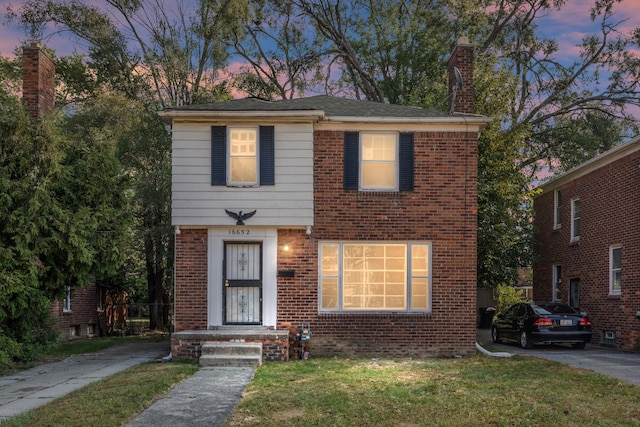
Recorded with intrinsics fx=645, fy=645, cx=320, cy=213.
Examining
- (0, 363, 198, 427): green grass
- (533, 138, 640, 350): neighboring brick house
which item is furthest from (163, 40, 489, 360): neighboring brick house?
(533, 138, 640, 350): neighboring brick house

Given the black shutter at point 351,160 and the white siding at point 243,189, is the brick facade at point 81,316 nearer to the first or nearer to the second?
the white siding at point 243,189

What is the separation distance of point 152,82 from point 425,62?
11926mm

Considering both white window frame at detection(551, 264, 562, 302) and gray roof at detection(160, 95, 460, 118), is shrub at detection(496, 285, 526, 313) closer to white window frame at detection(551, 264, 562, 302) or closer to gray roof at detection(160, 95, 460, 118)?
white window frame at detection(551, 264, 562, 302)

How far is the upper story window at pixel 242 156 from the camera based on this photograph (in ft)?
47.8

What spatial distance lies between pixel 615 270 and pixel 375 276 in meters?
7.53

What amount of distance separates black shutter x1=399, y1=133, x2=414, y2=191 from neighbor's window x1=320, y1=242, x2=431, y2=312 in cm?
139

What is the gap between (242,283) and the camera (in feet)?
48.0

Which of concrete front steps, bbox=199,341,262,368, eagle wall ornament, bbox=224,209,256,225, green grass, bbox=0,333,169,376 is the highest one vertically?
eagle wall ornament, bbox=224,209,256,225

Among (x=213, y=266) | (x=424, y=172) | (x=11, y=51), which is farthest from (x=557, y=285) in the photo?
(x=11, y=51)

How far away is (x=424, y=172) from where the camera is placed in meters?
14.9

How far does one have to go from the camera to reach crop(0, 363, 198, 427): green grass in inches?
294

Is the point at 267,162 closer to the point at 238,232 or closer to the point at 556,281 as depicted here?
the point at 238,232

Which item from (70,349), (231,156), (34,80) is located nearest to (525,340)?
(231,156)

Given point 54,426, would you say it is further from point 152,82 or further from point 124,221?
point 152,82
